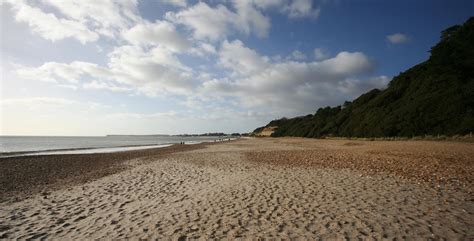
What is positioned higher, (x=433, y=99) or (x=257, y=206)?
(x=433, y=99)

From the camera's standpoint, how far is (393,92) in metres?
47.5

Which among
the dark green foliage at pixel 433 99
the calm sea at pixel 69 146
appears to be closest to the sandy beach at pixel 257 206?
the dark green foliage at pixel 433 99

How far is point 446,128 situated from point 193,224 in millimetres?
35079

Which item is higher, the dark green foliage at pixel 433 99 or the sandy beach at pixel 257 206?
the dark green foliage at pixel 433 99

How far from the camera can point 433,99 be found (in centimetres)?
3375

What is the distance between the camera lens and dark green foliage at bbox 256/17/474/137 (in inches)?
1166

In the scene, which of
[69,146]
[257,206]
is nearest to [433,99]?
[257,206]

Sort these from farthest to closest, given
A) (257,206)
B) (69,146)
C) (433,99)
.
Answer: (69,146) → (433,99) → (257,206)

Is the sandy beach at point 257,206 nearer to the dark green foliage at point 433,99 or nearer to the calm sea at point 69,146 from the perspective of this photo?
the dark green foliage at point 433,99

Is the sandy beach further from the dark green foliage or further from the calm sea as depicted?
the calm sea

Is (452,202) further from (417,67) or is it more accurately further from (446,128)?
(417,67)

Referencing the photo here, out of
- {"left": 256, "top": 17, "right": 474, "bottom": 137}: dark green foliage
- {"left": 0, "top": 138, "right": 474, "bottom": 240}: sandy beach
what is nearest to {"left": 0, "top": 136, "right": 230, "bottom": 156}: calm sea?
{"left": 0, "top": 138, "right": 474, "bottom": 240}: sandy beach

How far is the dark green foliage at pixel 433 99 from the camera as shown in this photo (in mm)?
29625

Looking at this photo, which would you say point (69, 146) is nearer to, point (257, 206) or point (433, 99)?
point (257, 206)
